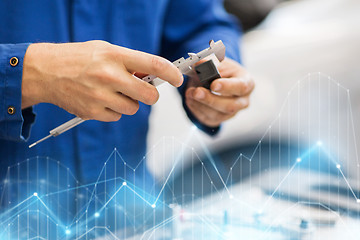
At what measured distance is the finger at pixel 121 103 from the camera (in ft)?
1.48

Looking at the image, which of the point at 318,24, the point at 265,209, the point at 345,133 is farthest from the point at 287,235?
the point at 318,24

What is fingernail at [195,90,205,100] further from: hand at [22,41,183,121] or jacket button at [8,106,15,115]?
jacket button at [8,106,15,115]

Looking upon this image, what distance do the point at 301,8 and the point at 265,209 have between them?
37 centimetres

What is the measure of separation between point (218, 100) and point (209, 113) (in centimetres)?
4

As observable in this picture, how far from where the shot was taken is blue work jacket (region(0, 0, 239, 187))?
1.89 ft

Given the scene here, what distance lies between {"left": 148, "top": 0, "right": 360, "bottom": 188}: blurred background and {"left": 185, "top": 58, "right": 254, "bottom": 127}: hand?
2cm

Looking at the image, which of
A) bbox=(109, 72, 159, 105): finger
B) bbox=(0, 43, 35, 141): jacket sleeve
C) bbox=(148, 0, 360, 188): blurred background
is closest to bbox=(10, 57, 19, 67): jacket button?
bbox=(0, 43, 35, 141): jacket sleeve

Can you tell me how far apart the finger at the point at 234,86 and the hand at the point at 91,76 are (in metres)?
0.11

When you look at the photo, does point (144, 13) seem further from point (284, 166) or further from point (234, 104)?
point (284, 166)

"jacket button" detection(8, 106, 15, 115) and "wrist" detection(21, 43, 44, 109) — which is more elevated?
"wrist" detection(21, 43, 44, 109)

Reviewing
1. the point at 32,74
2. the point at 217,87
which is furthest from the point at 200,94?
the point at 32,74

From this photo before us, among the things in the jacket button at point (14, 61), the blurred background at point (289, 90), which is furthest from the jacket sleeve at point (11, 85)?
the blurred background at point (289, 90)

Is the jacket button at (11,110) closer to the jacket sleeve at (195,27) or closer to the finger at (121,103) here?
the finger at (121,103)
